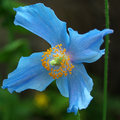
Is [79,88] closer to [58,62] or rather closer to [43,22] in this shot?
[58,62]

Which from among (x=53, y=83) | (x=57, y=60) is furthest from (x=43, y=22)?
(x=53, y=83)

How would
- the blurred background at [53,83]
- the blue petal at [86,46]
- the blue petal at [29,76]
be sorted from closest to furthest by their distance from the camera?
the blue petal at [86,46]
the blue petal at [29,76]
the blurred background at [53,83]

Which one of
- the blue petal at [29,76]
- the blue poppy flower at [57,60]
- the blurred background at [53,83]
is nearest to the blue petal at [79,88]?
the blue poppy flower at [57,60]

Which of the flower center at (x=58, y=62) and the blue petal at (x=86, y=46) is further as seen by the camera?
the flower center at (x=58, y=62)

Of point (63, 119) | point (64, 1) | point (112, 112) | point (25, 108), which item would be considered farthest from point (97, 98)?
point (64, 1)

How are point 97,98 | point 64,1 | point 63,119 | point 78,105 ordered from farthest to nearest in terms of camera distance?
point 64,1 → point 97,98 → point 63,119 → point 78,105

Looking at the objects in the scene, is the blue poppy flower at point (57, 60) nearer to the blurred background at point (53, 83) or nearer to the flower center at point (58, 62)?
the flower center at point (58, 62)

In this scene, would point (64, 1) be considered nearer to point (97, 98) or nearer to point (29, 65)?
point (97, 98)
